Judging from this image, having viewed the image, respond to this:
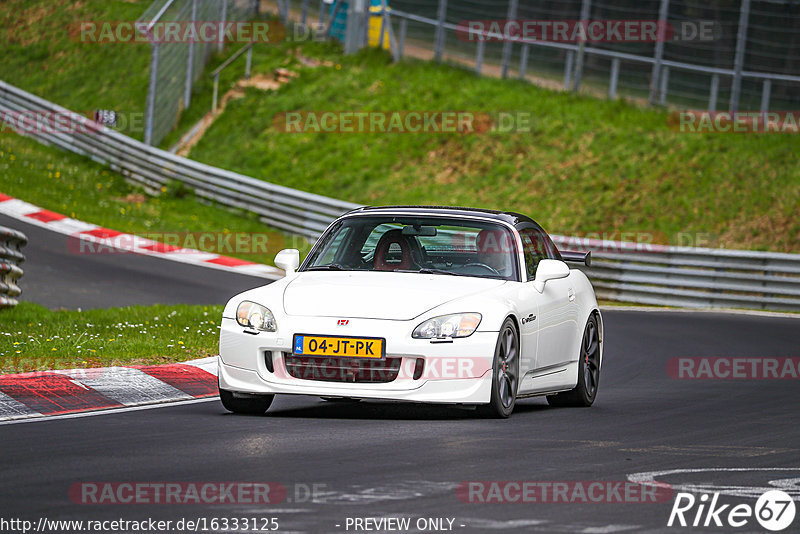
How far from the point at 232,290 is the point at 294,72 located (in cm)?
1703

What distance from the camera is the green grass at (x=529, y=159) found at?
85.3 feet

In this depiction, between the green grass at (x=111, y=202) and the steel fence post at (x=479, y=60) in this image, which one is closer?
the green grass at (x=111, y=202)

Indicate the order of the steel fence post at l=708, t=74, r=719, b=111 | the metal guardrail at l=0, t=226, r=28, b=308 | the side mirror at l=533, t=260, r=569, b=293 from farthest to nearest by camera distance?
the steel fence post at l=708, t=74, r=719, b=111 < the metal guardrail at l=0, t=226, r=28, b=308 < the side mirror at l=533, t=260, r=569, b=293

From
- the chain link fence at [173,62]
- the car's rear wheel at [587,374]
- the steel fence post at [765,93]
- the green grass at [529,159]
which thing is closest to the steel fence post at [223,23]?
the chain link fence at [173,62]

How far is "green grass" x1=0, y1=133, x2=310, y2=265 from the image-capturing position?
2645cm

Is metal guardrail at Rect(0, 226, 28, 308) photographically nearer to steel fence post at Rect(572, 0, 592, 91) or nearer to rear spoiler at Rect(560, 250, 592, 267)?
rear spoiler at Rect(560, 250, 592, 267)

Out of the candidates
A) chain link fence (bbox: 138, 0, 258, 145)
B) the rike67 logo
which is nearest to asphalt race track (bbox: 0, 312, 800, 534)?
the rike67 logo

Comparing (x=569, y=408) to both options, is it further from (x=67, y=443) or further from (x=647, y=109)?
(x=647, y=109)

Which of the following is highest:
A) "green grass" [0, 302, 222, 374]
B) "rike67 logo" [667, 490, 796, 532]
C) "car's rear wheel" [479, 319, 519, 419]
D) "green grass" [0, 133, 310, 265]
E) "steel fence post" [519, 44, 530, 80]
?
"steel fence post" [519, 44, 530, 80]

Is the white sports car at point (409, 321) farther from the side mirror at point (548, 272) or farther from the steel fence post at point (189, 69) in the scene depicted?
the steel fence post at point (189, 69)

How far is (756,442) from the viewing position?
827cm

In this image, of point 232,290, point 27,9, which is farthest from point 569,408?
point 27,9

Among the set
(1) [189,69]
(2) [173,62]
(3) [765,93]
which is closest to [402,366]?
(3) [765,93]

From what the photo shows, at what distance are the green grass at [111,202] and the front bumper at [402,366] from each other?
53.2 ft
